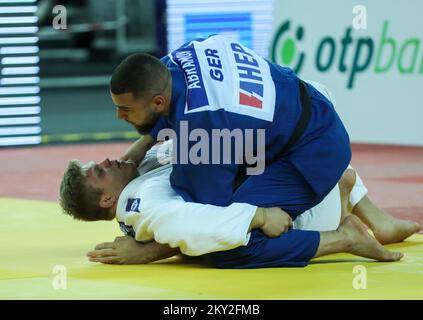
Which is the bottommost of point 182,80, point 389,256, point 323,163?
point 389,256

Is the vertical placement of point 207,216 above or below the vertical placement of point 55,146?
above

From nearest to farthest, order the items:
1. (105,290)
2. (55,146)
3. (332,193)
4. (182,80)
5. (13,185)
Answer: (105,290), (182,80), (332,193), (13,185), (55,146)

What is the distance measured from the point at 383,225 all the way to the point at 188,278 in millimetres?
1483

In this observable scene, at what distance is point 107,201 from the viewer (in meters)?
5.67

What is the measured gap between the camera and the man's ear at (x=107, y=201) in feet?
18.6

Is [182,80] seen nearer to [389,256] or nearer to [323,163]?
[323,163]

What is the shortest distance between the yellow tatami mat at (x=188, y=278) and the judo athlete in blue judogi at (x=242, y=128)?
23 cm

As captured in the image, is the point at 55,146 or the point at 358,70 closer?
the point at 358,70

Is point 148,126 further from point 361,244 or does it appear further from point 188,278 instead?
point 361,244

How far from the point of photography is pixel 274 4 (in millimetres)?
11906

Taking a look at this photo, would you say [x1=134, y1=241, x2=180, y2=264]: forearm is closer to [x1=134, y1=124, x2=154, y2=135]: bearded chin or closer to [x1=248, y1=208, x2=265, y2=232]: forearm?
[x1=248, y1=208, x2=265, y2=232]: forearm

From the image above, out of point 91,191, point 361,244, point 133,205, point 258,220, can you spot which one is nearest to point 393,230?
point 361,244

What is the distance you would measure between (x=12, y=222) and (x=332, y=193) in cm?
241

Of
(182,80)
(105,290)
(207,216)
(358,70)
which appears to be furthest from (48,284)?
(358,70)
